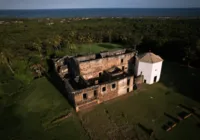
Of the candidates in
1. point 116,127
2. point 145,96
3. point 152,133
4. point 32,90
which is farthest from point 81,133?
Answer: point 32,90

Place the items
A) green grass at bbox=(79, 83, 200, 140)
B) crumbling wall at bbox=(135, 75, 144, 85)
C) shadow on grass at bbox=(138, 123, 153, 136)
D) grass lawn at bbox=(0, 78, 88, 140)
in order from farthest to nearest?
1. crumbling wall at bbox=(135, 75, 144, 85)
2. grass lawn at bbox=(0, 78, 88, 140)
3. green grass at bbox=(79, 83, 200, 140)
4. shadow on grass at bbox=(138, 123, 153, 136)

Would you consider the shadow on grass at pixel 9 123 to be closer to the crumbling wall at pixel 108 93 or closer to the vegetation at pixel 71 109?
the vegetation at pixel 71 109

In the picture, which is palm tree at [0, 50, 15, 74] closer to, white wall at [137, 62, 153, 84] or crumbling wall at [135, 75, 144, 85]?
crumbling wall at [135, 75, 144, 85]

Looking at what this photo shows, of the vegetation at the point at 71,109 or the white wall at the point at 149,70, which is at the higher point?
the white wall at the point at 149,70

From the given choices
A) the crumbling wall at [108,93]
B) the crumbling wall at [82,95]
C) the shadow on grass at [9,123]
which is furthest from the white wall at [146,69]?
the shadow on grass at [9,123]

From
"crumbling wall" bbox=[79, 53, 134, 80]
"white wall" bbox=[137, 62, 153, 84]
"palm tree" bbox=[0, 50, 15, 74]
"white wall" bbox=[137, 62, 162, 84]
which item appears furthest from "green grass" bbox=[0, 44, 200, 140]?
"crumbling wall" bbox=[79, 53, 134, 80]

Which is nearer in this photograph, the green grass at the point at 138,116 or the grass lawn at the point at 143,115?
the grass lawn at the point at 143,115

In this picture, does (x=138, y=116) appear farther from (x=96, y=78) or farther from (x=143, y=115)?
(x=96, y=78)
